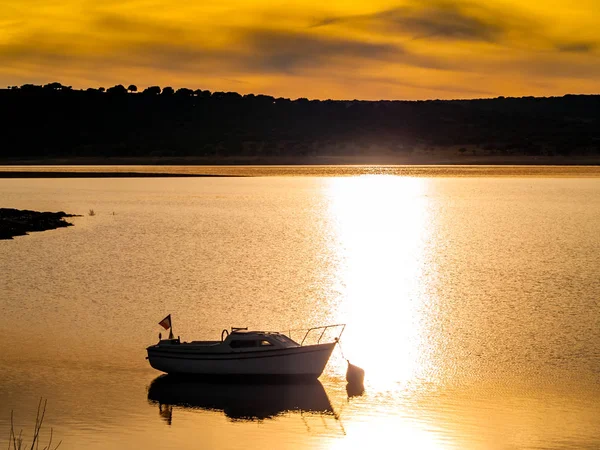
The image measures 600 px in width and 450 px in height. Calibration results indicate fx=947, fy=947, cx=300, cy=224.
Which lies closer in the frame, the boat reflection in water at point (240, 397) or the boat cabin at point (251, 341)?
the boat reflection in water at point (240, 397)

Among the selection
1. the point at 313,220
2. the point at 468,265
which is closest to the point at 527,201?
the point at 313,220

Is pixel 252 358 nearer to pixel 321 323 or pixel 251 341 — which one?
pixel 251 341

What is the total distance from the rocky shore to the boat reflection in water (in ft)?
144

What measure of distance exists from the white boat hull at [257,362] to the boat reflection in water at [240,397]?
0.36 metres

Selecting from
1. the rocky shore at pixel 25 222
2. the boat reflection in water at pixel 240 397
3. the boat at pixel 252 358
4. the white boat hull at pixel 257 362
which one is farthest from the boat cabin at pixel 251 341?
the rocky shore at pixel 25 222

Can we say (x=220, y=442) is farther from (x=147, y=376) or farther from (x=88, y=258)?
(x=88, y=258)

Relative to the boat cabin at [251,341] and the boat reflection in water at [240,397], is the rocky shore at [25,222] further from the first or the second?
the boat cabin at [251,341]

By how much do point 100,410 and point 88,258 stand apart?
33.8m

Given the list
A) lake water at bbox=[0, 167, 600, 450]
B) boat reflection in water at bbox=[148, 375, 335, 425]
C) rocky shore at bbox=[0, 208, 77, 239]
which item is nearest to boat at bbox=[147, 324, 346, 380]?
boat reflection in water at bbox=[148, 375, 335, 425]

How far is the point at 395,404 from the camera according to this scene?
26.8 m

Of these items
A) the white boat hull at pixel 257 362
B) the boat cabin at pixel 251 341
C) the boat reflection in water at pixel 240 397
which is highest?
the boat cabin at pixel 251 341

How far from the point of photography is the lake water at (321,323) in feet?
81.4

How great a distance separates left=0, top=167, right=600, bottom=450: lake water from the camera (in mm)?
24797

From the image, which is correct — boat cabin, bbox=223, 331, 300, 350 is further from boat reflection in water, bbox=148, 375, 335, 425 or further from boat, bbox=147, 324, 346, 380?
boat reflection in water, bbox=148, 375, 335, 425
